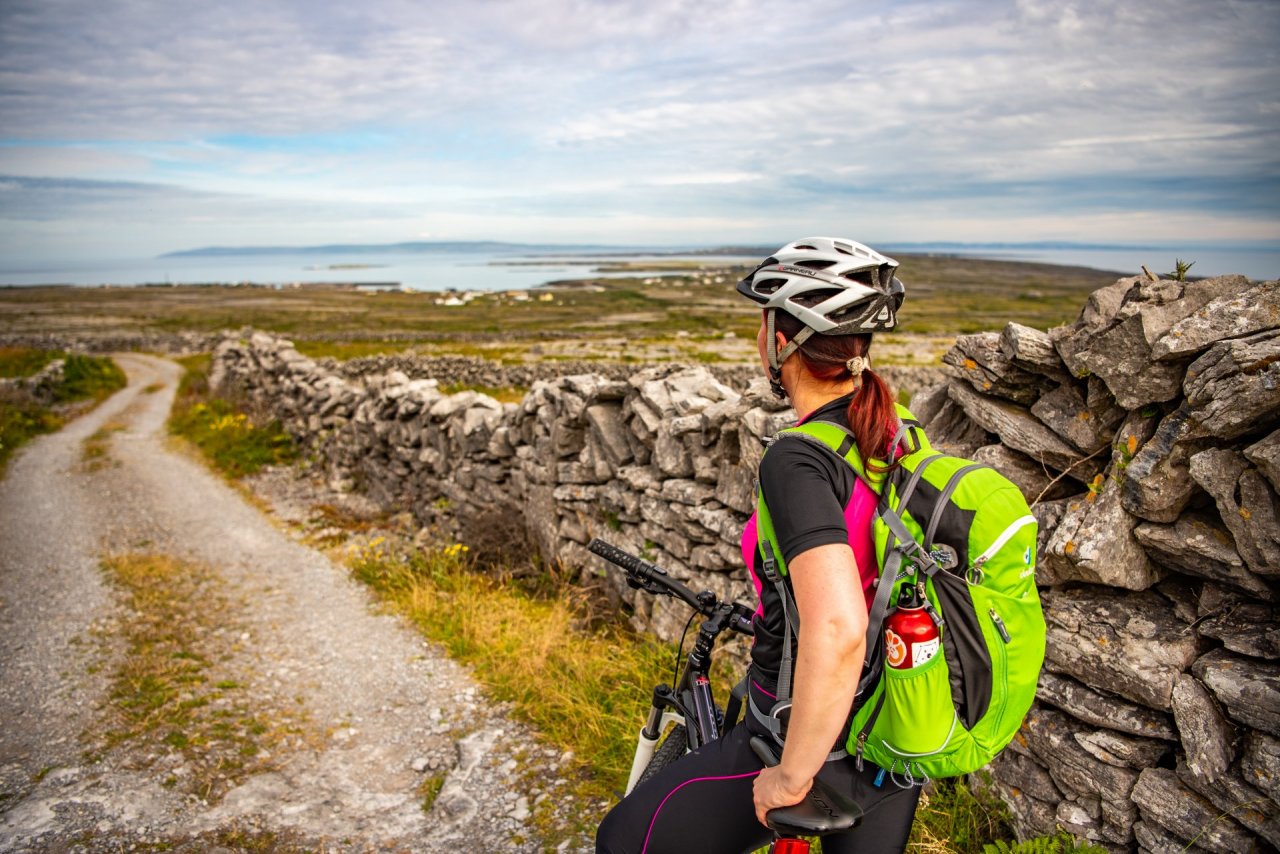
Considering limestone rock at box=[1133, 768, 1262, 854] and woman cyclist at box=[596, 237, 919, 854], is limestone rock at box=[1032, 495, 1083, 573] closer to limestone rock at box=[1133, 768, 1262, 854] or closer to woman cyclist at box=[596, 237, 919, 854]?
limestone rock at box=[1133, 768, 1262, 854]

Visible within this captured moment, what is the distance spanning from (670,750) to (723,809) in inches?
40.4

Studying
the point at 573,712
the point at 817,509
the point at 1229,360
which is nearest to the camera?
the point at 817,509

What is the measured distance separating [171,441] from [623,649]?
17343 millimetres

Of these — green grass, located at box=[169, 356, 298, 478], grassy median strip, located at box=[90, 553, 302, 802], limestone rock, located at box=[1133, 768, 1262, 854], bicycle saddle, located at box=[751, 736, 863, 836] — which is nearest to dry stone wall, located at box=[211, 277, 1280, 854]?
limestone rock, located at box=[1133, 768, 1262, 854]

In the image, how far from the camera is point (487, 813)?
525cm

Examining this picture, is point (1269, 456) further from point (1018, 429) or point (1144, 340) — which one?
point (1018, 429)

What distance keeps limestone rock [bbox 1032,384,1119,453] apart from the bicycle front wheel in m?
2.68

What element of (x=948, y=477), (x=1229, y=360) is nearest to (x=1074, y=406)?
(x=1229, y=360)

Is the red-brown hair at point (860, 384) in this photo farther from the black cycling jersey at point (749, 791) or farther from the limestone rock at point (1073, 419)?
the limestone rock at point (1073, 419)

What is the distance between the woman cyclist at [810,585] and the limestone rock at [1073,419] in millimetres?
1942

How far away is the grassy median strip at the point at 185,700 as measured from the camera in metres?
5.71

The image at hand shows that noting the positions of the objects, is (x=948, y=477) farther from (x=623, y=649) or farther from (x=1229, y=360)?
(x=623, y=649)

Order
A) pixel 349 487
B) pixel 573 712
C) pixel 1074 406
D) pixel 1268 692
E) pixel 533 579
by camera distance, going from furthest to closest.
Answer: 1. pixel 349 487
2. pixel 533 579
3. pixel 573 712
4. pixel 1074 406
5. pixel 1268 692

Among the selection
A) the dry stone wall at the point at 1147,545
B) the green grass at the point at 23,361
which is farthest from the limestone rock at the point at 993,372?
the green grass at the point at 23,361
